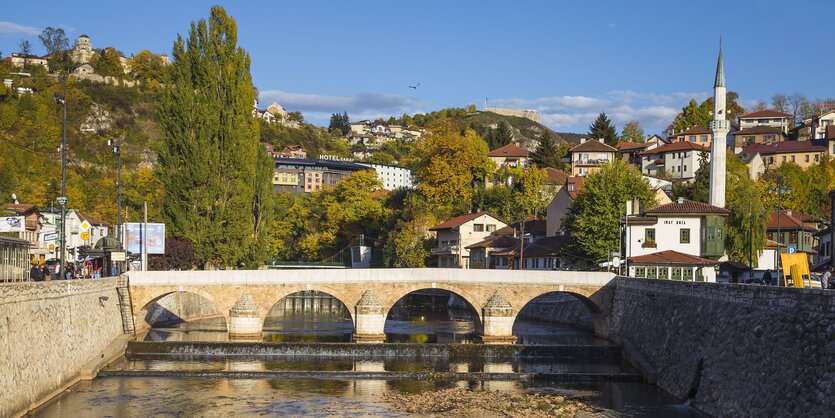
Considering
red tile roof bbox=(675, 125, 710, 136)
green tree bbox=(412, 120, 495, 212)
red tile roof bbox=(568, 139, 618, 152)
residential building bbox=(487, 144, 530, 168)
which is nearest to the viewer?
green tree bbox=(412, 120, 495, 212)

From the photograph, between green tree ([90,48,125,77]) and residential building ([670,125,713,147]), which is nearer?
residential building ([670,125,713,147])

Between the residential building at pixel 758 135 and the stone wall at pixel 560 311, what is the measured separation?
81.6m

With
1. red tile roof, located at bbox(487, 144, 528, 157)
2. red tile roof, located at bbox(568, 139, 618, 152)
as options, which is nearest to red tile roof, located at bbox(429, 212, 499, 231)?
red tile roof, located at bbox(568, 139, 618, 152)

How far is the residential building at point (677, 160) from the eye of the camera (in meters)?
124

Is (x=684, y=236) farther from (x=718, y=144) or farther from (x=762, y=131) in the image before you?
(x=762, y=131)

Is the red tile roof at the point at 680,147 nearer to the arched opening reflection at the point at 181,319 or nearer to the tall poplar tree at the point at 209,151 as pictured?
the arched opening reflection at the point at 181,319

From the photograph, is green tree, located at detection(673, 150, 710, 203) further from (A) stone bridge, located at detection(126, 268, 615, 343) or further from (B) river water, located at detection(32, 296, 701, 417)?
(B) river water, located at detection(32, 296, 701, 417)

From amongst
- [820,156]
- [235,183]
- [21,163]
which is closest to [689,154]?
[820,156]

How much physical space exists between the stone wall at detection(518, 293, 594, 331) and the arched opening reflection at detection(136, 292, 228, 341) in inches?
960

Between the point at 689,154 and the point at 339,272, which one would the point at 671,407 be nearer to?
the point at 339,272

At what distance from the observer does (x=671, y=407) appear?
114 feet

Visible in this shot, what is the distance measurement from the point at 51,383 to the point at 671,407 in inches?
926

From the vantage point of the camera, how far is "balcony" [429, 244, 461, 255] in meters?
94.4

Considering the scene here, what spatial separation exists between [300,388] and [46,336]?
10.8 meters
